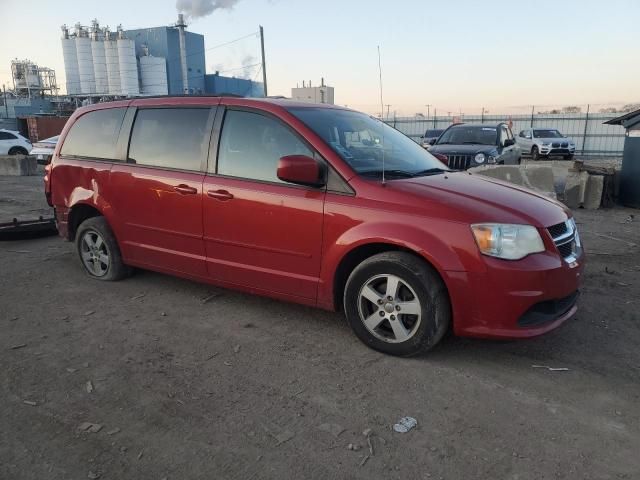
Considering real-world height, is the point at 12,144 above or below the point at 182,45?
below

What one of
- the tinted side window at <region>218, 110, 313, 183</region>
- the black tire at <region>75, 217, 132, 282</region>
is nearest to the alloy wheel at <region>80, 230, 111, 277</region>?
the black tire at <region>75, 217, 132, 282</region>

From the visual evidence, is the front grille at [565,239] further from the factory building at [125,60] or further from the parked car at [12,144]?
the factory building at [125,60]

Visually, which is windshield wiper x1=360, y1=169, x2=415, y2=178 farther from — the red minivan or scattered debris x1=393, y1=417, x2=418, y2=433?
scattered debris x1=393, y1=417, x2=418, y2=433

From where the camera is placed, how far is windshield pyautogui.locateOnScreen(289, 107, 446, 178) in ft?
12.8

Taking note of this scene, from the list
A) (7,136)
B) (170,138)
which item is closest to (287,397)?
(170,138)

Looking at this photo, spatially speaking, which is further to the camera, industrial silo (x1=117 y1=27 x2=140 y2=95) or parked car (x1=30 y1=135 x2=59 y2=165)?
industrial silo (x1=117 y1=27 x2=140 y2=95)

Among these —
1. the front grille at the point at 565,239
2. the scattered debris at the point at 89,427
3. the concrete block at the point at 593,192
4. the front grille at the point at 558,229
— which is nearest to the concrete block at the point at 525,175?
the concrete block at the point at 593,192

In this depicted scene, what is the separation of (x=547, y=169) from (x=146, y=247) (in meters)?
8.88

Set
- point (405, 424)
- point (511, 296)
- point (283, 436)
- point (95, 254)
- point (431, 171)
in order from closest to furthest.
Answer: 1. point (283, 436)
2. point (405, 424)
3. point (511, 296)
4. point (431, 171)
5. point (95, 254)

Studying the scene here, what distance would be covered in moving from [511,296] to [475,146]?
8.73 m

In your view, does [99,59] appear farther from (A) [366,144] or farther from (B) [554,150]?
(A) [366,144]

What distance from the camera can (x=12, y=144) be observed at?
22.5m

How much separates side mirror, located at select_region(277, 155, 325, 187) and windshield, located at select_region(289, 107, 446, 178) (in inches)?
11.1

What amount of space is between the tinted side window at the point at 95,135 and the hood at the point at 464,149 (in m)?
7.47
